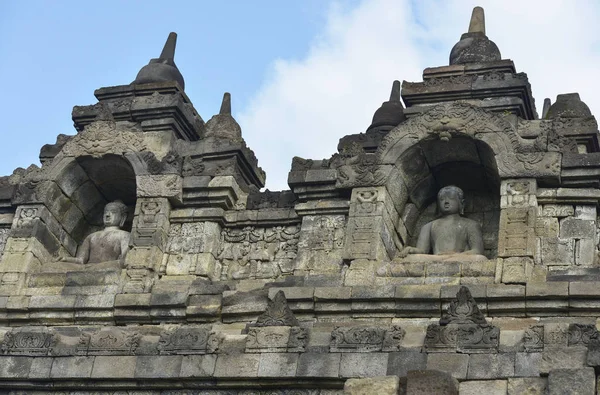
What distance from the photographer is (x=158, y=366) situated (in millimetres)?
19031

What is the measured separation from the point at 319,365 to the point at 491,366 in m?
2.41

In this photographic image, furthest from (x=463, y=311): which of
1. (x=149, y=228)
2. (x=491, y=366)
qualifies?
(x=149, y=228)

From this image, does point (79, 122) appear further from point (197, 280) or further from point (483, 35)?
point (483, 35)

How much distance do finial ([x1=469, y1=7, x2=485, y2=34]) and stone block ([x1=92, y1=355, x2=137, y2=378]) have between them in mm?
9491

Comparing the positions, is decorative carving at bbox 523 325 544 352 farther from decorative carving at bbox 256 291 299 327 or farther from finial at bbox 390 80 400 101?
finial at bbox 390 80 400 101

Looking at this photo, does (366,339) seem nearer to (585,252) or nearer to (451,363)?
(451,363)

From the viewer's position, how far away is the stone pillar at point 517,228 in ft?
63.7

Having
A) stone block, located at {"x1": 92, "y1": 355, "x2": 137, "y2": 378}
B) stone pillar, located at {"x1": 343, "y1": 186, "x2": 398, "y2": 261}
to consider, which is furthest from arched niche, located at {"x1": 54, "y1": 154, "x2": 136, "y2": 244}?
stone block, located at {"x1": 92, "y1": 355, "x2": 137, "y2": 378}

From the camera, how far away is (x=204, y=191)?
72.8ft

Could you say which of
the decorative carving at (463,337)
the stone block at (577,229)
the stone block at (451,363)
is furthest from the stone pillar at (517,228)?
the stone block at (451,363)

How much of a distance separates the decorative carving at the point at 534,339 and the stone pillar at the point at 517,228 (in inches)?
62.4

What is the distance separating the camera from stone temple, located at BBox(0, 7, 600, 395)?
59.6ft

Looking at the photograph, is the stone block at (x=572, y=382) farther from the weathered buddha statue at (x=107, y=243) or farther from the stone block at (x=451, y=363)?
the weathered buddha statue at (x=107, y=243)

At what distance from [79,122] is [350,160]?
557 centimetres
